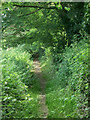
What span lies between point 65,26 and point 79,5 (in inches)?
45.0

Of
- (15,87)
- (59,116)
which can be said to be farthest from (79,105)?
(15,87)

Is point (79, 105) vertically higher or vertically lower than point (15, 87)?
lower

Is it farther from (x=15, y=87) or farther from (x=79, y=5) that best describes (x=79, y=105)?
(x=79, y=5)

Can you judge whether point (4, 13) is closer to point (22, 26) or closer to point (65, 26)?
point (22, 26)

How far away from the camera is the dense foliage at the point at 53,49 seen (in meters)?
4.48

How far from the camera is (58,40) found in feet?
26.9

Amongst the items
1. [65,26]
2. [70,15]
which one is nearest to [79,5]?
[70,15]

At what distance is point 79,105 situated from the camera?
4.11 m

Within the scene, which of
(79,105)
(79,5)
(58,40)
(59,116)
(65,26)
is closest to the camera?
(79,105)

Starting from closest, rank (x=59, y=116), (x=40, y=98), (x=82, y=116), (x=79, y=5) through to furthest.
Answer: (x=82, y=116)
(x=59, y=116)
(x=40, y=98)
(x=79, y=5)

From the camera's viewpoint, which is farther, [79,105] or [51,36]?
[51,36]

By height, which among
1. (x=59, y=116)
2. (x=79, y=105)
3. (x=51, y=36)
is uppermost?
(x=51, y=36)

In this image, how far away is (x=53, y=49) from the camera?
28.8 ft

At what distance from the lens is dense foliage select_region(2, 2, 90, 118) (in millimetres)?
4484
